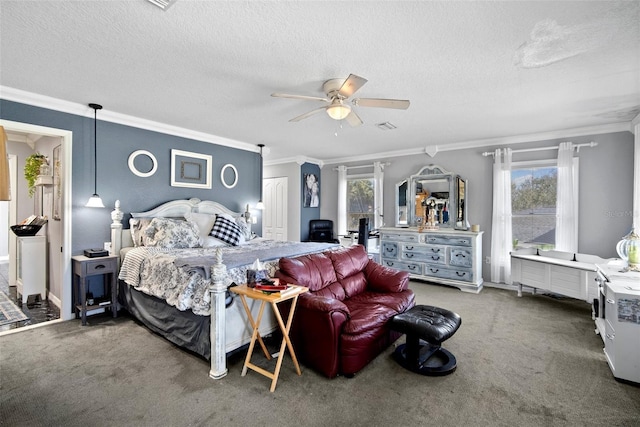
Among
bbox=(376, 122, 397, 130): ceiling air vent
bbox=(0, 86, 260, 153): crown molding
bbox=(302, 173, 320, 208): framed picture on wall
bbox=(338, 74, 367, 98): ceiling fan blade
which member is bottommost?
bbox=(302, 173, 320, 208): framed picture on wall

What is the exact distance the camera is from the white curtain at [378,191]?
20.5 feet

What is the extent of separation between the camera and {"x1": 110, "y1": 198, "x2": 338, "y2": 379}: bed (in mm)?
2406

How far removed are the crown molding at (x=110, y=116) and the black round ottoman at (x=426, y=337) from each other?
13.0 ft

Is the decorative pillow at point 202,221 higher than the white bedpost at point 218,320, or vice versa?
the decorative pillow at point 202,221

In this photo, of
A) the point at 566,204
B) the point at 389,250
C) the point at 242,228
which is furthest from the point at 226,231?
the point at 566,204

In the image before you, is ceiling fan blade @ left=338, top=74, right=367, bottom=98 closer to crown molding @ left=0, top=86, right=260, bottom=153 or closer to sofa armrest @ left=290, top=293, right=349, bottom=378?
sofa armrest @ left=290, top=293, right=349, bottom=378

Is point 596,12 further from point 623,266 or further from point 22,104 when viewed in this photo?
point 22,104

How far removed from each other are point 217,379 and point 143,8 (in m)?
2.56

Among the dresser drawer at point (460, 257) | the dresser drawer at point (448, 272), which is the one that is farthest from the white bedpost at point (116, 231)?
the dresser drawer at point (460, 257)

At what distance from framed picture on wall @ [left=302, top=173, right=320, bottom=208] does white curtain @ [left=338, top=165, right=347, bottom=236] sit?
2.02 ft

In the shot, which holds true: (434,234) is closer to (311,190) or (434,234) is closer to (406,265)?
(406,265)

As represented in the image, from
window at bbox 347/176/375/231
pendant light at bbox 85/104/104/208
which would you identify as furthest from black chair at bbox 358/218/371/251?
pendant light at bbox 85/104/104/208

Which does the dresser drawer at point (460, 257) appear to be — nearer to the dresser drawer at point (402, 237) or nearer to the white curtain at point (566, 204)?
the dresser drawer at point (402, 237)

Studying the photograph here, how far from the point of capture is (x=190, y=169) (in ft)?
15.3
